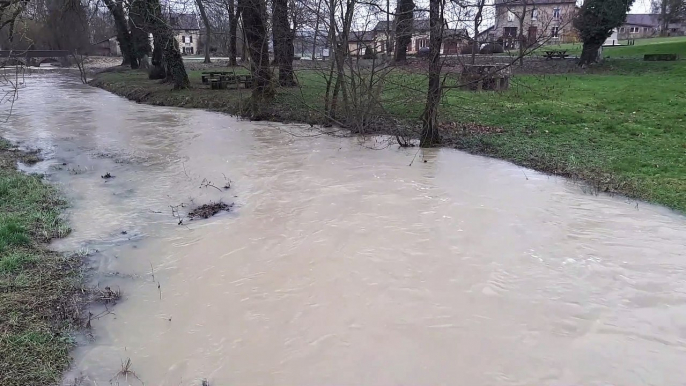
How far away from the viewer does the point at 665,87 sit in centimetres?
1585

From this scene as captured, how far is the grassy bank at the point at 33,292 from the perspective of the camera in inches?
168

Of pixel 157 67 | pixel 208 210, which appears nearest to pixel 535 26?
pixel 208 210

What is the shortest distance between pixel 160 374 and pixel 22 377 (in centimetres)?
100

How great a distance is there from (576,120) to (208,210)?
9464 mm

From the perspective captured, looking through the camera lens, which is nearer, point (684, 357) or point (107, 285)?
point (684, 357)

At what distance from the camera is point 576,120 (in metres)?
13.1

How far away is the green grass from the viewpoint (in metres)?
9.49

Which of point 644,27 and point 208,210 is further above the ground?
point 644,27

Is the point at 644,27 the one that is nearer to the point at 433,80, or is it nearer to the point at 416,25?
the point at 416,25

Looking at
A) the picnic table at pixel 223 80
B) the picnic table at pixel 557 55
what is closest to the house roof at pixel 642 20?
the picnic table at pixel 557 55

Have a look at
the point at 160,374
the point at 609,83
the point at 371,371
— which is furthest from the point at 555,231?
the point at 609,83

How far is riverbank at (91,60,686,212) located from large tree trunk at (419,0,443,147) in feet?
1.90

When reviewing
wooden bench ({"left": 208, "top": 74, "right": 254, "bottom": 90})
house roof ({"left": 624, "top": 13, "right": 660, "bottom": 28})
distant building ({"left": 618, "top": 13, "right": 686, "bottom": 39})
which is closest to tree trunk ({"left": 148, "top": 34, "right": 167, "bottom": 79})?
A: wooden bench ({"left": 208, "top": 74, "right": 254, "bottom": 90})

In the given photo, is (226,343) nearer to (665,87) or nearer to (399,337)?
(399,337)
